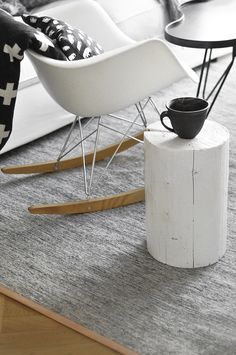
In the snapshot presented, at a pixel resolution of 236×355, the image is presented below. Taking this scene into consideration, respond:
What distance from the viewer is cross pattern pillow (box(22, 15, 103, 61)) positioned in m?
2.68

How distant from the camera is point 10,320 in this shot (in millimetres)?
2246

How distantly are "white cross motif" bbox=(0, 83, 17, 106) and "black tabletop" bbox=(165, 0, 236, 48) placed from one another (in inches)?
23.5

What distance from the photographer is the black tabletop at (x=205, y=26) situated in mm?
2641

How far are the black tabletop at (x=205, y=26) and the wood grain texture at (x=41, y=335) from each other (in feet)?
3.51

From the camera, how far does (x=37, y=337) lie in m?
2.16

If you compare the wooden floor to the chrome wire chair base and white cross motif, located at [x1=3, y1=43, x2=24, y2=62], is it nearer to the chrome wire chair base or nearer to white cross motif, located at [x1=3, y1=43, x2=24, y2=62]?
the chrome wire chair base

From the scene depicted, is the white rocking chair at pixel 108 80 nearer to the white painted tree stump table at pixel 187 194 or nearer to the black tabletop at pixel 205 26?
the black tabletop at pixel 205 26

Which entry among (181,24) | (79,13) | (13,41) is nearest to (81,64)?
(13,41)

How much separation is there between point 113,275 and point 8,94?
0.71 meters

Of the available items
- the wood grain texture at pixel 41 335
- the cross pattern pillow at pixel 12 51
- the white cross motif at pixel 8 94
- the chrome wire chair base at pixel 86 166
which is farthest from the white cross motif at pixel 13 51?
the wood grain texture at pixel 41 335

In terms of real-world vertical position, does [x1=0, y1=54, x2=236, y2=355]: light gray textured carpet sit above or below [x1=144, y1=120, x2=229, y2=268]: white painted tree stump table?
below

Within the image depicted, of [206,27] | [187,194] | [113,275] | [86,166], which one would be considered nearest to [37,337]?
[113,275]

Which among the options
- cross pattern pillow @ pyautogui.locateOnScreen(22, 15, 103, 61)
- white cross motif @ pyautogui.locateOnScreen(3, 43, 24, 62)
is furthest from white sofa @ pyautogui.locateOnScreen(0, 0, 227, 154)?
white cross motif @ pyautogui.locateOnScreen(3, 43, 24, 62)

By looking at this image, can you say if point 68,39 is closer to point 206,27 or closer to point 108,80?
point 108,80
